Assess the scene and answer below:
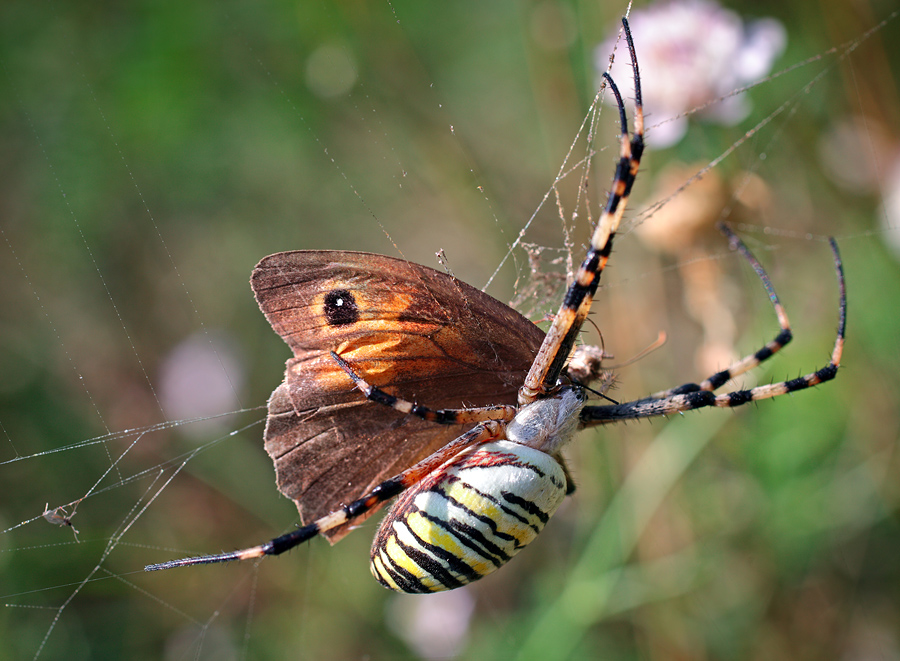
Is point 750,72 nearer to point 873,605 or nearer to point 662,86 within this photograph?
point 662,86

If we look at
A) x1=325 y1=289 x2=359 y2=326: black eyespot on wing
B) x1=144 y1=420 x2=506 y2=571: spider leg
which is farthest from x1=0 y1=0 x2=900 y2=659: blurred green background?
x1=325 y1=289 x2=359 y2=326: black eyespot on wing

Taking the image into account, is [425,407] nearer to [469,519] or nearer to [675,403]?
[469,519]

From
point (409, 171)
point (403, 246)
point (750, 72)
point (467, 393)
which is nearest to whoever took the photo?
point (467, 393)

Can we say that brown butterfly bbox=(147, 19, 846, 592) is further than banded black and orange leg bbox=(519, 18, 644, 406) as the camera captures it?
No

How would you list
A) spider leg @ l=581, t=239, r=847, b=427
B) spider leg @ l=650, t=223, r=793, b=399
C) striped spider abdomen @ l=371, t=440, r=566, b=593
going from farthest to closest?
spider leg @ l=650, t=223, r=793, b=399 → spider leg @ l=581, t=239, r=847, b=427 → striped spider abdomen @ l=371, t=440, r=566, b=593

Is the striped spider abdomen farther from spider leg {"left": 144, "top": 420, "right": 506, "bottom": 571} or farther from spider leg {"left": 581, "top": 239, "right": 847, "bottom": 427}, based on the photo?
spider leg {"left": 581, "top": 239, "right": 847, "bottom": 427}

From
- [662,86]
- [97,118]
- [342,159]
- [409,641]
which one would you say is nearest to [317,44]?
[342,159]

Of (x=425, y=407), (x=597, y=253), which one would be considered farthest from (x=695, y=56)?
(x=425, y=407)
